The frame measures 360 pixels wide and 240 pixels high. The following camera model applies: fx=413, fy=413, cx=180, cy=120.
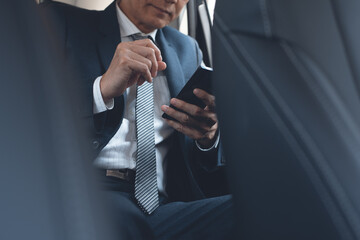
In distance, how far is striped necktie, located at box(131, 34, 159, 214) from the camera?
40.6 inches

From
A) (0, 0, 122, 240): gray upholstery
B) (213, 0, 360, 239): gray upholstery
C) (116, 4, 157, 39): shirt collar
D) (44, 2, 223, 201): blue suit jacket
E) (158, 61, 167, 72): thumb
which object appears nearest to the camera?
(0, 0, 122, 240): gray upholstery

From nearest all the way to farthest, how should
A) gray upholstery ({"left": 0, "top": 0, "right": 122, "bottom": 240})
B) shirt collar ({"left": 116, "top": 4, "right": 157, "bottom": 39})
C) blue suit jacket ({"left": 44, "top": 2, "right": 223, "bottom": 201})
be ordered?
gray upholstery ({"left": 0, "top": 0, "right": 122, "bottom": 240}) < blue suit jacket ({"left": 44, "top": 2, "right": 223, "bottom": 201}) < shirt collar ({"left": 116, "top": 4, "right": 157, "bottom": 39})

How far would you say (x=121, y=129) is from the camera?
1.17 metres

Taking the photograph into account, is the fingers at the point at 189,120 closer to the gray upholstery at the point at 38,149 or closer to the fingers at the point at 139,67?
the fingers at the point at 139,67

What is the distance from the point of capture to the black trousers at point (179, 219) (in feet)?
3.11

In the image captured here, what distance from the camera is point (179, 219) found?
99cm

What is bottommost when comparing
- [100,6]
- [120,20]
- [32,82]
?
[32,82]

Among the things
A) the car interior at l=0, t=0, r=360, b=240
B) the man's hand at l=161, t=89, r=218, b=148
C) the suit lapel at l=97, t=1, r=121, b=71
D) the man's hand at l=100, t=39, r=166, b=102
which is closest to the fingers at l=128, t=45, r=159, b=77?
the man's hand at l=100, t=39, r=166, b=102

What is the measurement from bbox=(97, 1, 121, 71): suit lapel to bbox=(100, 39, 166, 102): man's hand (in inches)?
7.3

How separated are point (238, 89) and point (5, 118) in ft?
0.97

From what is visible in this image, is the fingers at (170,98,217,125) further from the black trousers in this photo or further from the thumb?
the black trousers

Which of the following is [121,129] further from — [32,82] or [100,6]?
[100,6]

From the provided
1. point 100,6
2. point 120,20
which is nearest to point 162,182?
point 120,20

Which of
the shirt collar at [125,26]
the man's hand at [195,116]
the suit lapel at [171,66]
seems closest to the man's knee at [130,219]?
the man's hand at [195,116]
